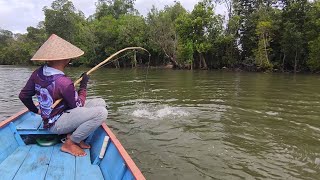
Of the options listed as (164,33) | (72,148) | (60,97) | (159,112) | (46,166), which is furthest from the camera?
(164,33)

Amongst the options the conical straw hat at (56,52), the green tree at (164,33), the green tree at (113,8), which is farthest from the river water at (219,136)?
the green tree at (113,8)

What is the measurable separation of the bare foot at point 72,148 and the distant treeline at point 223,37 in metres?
27.0

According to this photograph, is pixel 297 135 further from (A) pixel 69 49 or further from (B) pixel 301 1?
(B) pixel 301 1

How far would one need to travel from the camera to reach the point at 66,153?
12.9 ft

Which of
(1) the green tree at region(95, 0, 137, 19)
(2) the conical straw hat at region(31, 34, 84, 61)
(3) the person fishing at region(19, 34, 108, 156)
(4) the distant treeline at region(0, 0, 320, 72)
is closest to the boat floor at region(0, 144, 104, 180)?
(3) the person fishing at region(19, 34, 108, 156)

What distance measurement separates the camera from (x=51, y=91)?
12.3ft

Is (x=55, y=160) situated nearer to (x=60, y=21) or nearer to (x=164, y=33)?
(x=164, y=33)

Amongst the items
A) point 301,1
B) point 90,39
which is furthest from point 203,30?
point 90,39

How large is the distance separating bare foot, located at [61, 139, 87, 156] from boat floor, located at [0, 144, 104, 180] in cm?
5

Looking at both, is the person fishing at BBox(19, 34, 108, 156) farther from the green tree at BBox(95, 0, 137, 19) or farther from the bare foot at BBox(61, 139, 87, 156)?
the green tree at BBox(95, 0, 137, 19)

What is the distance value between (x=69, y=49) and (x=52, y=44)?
0.22 meters

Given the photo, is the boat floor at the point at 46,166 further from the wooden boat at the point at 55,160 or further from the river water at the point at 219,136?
the river water at the point at 219,136

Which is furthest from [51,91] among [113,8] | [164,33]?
[113,8]

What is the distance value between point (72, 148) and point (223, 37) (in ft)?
105
